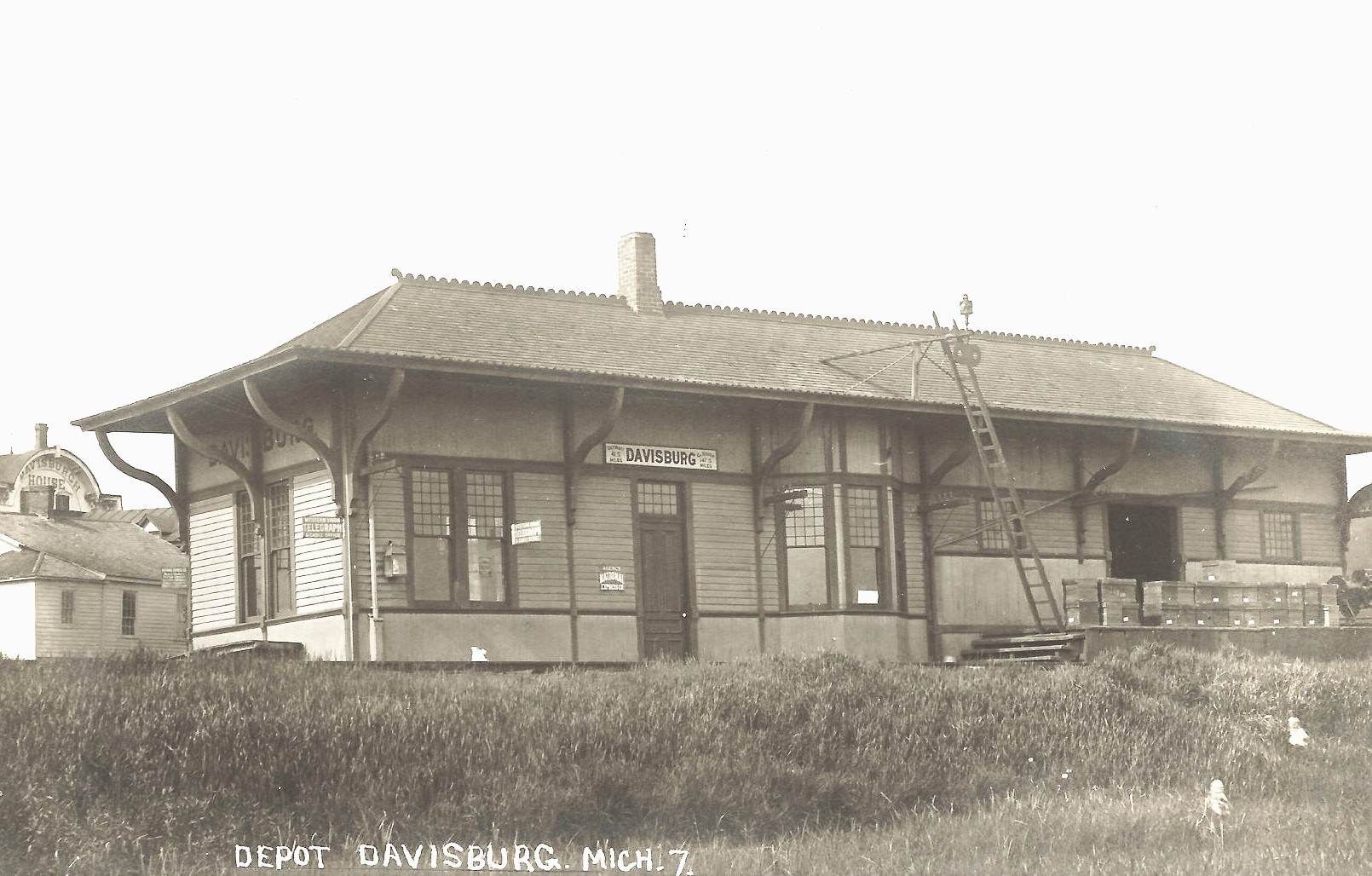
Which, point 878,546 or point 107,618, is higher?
Answer: point 878,546

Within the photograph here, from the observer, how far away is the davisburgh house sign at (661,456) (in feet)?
78.5

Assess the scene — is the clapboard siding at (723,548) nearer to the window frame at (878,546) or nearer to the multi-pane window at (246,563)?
the window frame at (878,546)

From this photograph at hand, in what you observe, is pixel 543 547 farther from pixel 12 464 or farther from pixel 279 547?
pixel 12 464

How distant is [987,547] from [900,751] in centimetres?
1081

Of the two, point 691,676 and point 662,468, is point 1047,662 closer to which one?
point 662,468

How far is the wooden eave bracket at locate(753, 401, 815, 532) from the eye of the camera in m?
24.2

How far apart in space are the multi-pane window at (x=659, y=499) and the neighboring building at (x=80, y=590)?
3285 centimetres

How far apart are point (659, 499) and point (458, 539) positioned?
130 inches

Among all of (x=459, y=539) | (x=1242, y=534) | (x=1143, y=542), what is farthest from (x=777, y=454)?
(x=1242, y=534)

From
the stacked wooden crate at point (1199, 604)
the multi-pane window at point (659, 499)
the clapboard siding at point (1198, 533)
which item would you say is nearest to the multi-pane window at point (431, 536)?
the multi-pane window at point (659, 499)

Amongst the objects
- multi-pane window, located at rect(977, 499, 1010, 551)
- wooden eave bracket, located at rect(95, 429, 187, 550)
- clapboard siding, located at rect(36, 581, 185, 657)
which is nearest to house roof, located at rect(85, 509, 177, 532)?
clapboard siding, located at rect(36, 581, 185, 657)

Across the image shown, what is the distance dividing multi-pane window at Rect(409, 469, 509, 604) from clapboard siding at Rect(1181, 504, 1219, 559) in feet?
39.4

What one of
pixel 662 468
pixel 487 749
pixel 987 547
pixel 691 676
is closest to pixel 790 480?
pixel 662 468

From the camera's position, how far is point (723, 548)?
80.9 feet
